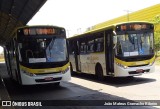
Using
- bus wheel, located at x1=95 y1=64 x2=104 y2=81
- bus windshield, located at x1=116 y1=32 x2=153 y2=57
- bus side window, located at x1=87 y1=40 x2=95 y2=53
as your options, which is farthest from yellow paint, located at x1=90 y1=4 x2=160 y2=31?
bus windshield, located at x1=116 y1=32 x2=153 y2=57

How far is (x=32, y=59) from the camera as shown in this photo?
13914 millimetres

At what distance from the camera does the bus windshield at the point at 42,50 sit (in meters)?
14.0

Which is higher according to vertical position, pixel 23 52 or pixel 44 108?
pixel 23 52

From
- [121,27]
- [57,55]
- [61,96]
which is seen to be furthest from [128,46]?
[61,96]

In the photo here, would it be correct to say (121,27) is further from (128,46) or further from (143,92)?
(143,92)

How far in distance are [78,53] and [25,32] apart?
676 centimetres

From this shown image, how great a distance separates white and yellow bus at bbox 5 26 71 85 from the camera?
13.8 metres

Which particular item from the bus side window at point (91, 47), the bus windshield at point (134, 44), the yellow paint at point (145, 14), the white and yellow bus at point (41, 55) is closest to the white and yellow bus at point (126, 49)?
the bus windshield at point (134, 44)

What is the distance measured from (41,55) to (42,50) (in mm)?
238

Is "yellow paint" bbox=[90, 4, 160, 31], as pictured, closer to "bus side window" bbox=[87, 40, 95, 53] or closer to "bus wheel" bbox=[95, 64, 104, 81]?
"bus side window" bbox=[87, 40, 95, 53]

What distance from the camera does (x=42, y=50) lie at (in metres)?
14.1

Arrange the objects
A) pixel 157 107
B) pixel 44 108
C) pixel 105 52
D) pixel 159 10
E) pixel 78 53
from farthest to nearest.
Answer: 1. pixel 159 10
2. pixel 78 53
3. pixel 105 52
4. pixel 44 108
5. pixel 157 107

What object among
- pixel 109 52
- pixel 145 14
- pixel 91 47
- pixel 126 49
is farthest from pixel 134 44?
pixel 145 14

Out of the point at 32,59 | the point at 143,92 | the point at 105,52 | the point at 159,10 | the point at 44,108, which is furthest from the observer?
the point at 159,10
